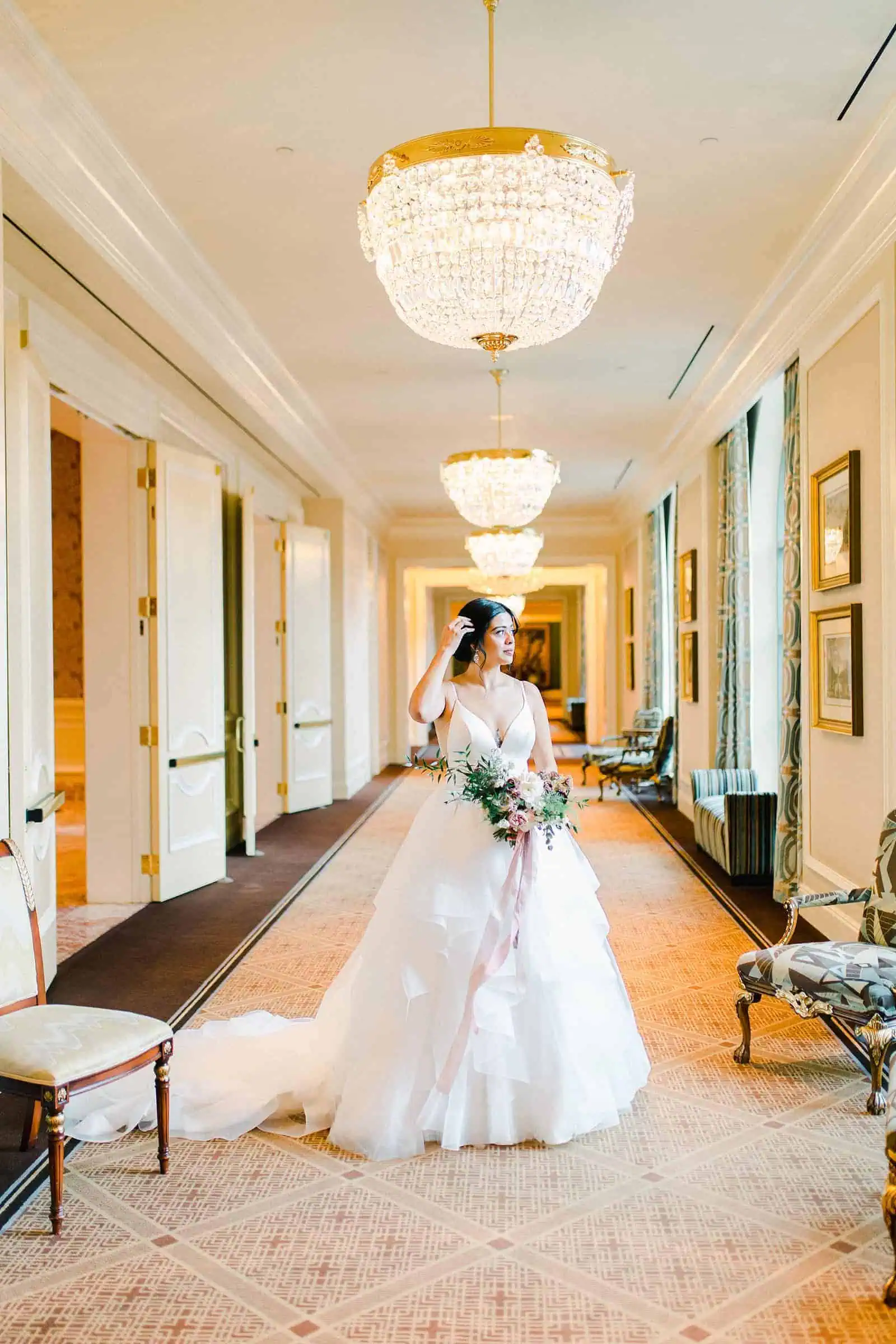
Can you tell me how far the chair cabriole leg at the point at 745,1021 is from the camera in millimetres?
4082

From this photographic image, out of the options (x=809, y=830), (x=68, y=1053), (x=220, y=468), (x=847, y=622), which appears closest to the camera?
(x=68, y=1053)

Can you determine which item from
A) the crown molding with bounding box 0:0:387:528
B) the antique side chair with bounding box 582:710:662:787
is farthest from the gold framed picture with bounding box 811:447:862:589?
the antique side chair with bounding box 582:710:662:787

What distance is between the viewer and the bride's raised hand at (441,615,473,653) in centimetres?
393

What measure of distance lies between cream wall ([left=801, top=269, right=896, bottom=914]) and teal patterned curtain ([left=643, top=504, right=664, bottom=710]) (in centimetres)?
689

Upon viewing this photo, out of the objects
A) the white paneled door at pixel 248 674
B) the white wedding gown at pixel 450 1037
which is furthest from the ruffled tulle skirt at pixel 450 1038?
the white paneled door at pixel 248 674

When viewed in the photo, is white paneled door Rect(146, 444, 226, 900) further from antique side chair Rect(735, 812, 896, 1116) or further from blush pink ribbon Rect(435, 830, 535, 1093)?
antique side chair Rect(735, 812, 896, 1116)

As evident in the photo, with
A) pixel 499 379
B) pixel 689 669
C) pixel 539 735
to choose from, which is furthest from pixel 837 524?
pixel 689 669

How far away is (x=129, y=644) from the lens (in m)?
6.93

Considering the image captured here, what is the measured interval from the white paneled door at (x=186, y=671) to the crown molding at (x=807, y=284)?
3.88 metres

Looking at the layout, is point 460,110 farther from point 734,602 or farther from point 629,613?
point 629,613

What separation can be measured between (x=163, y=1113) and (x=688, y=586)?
8.17 meters

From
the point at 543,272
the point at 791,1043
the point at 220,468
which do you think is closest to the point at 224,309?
the point at 220,468

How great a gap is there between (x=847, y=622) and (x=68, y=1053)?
4.18m

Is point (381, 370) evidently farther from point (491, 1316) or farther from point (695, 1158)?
point (491, 1316)
